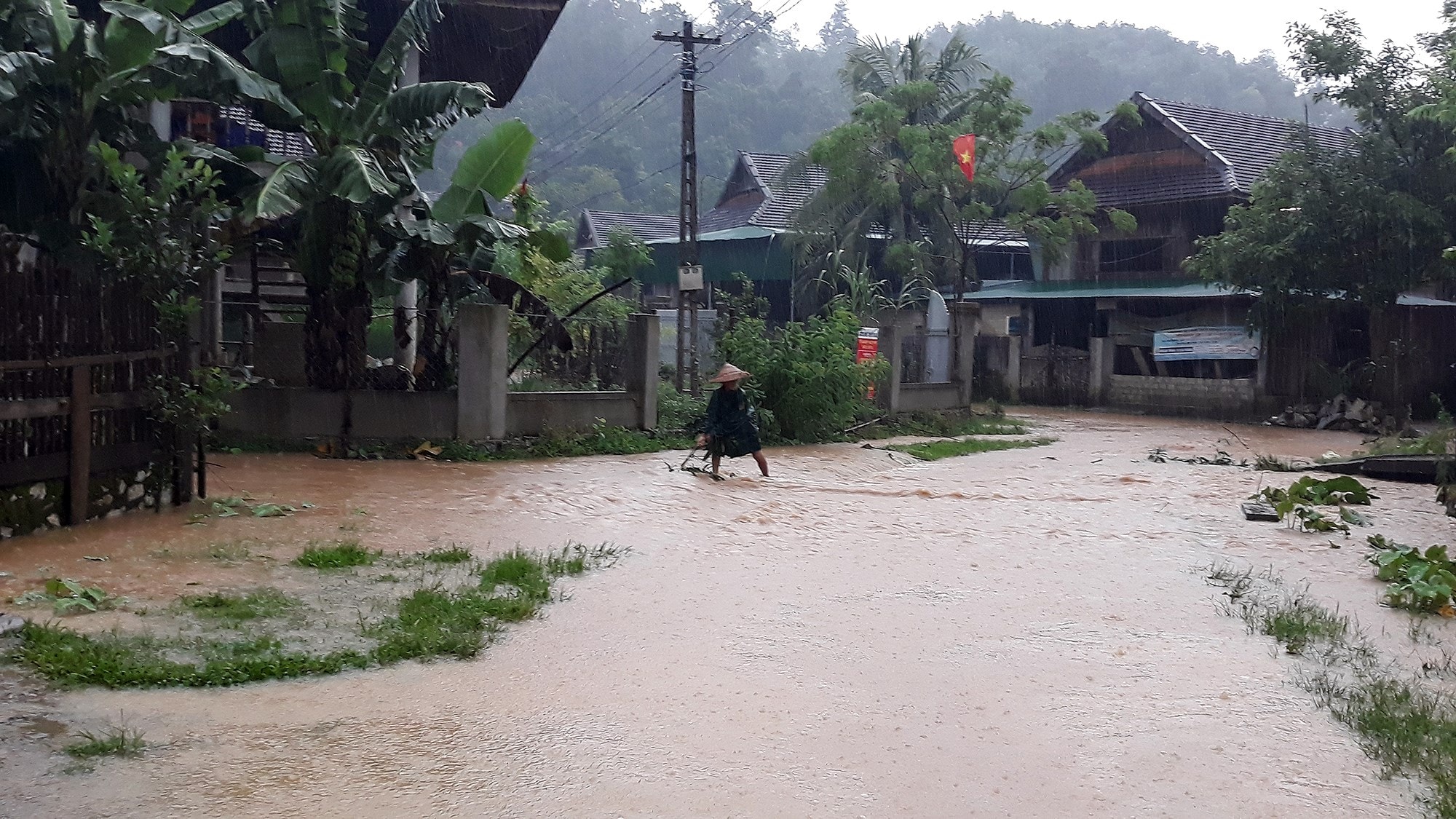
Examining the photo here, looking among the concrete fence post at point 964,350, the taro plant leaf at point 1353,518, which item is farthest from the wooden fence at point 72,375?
the concrete fence post at point 964,350

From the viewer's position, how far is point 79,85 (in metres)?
11.3

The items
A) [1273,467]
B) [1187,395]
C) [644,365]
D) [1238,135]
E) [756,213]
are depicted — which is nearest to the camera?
[1273,467]

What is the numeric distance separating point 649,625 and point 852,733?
207cm

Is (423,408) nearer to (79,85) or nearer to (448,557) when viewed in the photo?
(79,85)

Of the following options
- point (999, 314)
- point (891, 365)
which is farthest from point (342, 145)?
point (999, 314)

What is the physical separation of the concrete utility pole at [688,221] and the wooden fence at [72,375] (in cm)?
1271

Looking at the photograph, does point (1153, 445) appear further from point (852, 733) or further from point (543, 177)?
point (543, 177)

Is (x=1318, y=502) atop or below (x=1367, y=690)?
atop

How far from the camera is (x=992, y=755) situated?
198 inches

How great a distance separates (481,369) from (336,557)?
701 centimetres

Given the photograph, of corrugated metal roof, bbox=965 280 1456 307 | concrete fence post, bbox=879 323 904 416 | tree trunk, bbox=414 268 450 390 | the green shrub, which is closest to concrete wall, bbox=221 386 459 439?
tree trunk, bbox=414 268 450 390

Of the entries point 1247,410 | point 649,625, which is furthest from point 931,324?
point 649,625

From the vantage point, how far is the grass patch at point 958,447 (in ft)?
58.2

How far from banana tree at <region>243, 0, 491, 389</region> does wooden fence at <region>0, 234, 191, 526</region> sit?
3092 mm
